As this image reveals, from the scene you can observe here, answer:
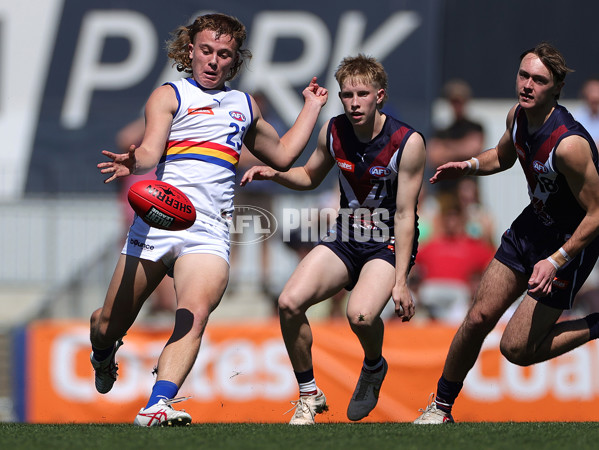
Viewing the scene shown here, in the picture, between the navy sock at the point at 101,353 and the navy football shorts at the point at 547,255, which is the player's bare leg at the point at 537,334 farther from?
the navy sock at the point at 101,353

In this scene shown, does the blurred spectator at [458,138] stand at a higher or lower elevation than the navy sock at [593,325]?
higher

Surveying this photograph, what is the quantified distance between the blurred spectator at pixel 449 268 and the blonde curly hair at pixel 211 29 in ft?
15.9

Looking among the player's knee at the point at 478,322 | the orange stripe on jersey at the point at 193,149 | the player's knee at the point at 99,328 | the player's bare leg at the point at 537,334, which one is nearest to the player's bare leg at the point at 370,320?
the player's knee at the point at 478,322

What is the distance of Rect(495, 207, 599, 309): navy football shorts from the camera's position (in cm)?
558

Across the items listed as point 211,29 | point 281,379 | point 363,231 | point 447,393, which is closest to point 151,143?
point 211,29

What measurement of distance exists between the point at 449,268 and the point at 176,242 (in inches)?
211

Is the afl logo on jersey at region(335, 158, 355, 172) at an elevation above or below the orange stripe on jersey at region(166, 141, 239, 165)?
below

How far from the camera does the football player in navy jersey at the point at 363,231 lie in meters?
5.79

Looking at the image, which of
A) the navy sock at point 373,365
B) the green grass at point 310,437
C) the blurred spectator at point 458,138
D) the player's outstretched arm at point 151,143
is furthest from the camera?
the blurred spectator at point 458,138

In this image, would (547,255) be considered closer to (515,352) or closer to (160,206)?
(515,352)

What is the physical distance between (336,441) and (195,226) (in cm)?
150

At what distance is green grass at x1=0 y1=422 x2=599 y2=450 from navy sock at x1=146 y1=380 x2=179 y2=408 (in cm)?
17

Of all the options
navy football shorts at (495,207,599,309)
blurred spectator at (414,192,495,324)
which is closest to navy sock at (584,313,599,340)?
navy football shorts at (495,207,599,309)

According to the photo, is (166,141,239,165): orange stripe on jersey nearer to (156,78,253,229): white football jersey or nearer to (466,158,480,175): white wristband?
(156,78,253,229): white football jersey
